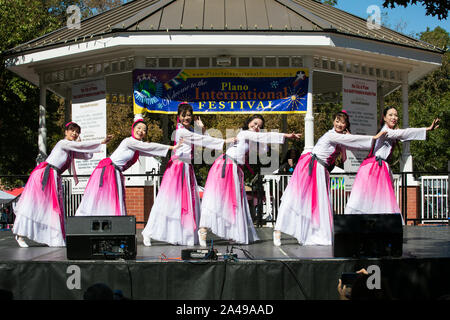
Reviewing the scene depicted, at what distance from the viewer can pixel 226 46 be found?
12.9 metres

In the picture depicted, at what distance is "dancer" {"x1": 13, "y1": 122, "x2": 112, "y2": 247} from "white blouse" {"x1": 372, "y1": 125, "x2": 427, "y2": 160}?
3.94m

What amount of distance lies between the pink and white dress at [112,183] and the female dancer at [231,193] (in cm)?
88

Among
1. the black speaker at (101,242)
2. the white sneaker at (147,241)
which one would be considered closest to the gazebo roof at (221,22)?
the white sneaker at (147,241)

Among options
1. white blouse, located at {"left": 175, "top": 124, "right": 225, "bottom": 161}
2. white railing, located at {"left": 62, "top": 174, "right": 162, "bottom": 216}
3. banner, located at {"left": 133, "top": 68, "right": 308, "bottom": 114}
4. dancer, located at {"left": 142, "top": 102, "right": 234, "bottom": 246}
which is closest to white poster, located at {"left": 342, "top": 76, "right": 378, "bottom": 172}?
banner, located at {"left": 133, "top": 68, "right": 308, "bottom": 114}

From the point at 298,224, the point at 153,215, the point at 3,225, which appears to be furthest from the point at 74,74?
the point at 298,224

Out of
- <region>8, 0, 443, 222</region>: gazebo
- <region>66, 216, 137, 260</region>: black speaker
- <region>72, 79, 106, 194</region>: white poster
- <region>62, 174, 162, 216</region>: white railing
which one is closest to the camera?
<region>66, 216, 137, 260</region>: black speaker

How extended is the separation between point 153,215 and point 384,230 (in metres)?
3.46

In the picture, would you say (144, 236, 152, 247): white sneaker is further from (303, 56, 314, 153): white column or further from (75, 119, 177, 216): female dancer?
(303, 56, 314, 153): white column

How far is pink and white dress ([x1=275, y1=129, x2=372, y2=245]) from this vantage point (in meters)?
9.34

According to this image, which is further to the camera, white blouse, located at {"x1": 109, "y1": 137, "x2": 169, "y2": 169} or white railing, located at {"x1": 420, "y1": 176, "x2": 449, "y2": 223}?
white railing, located at {"x1": 420, "y1": 176, "x2": 449, "y2": 223}

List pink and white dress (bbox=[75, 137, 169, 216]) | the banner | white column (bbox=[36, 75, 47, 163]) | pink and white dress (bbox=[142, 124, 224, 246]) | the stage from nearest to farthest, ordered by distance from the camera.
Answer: the stage → pink and white dress (bbox=[142, 124, 224, 246]) → pink and white dress (bbox=[75, 137, 169, 216]) → the banner → white column (bbox=[36, 75, 47, 163])

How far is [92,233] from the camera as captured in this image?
7766mm

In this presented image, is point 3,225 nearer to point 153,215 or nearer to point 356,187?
point 153,215

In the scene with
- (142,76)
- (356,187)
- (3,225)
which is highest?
(142,76)
